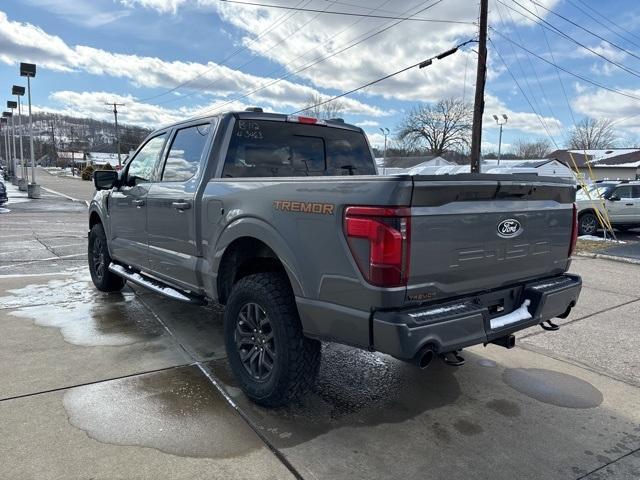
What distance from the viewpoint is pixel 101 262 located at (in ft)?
20.1

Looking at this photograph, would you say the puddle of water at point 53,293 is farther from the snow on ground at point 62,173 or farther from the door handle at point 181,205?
the snow on ground at point 62,173

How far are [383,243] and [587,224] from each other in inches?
584

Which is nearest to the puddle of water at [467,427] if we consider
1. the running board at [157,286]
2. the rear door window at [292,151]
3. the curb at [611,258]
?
the running board at [157,286]

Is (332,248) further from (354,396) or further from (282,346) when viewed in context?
(354,396)

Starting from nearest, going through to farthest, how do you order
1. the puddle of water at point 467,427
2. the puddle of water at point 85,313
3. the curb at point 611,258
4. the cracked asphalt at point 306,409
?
1. the cracked asphalt at point 306,409
2. the puddle of water at point 467,427
3. the puddle of water at point 85,313
4. the curb at point 611,258

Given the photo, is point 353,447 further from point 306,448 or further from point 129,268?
point 129,268

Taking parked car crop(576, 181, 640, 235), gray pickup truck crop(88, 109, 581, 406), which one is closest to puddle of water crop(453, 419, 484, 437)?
gray pickup truck crop(88, 109, 581, 406)

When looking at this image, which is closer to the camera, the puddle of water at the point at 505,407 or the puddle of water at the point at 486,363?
the puddle of water at the point at 505,407

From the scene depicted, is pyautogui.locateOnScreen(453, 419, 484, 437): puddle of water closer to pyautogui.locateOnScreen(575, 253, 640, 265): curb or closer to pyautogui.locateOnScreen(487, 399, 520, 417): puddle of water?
pyautogui.locateOnScreen(487, 399, 520, 417): puddle of water

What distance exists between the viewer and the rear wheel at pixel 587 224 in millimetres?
14820

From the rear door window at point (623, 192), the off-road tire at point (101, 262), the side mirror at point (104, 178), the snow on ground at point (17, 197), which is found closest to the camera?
the side mirror at point (104, 178)

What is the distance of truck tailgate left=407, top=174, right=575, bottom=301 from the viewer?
8.46 ft

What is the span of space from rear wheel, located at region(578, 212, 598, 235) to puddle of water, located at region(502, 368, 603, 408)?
12392 mm

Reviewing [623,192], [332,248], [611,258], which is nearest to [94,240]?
[332,248]
